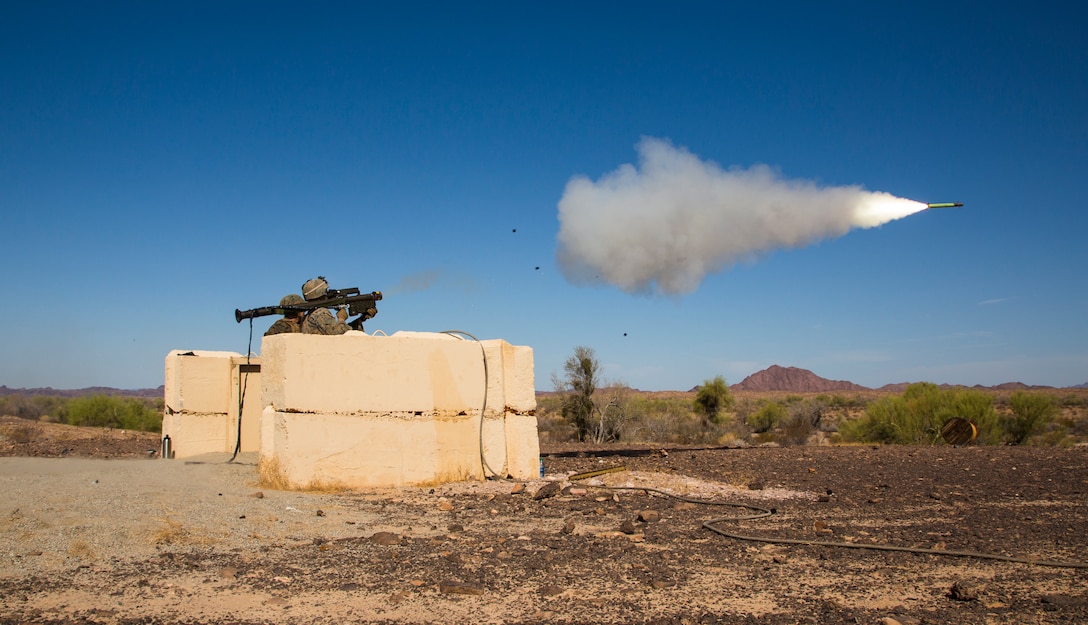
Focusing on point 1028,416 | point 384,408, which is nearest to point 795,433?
point 1028,416

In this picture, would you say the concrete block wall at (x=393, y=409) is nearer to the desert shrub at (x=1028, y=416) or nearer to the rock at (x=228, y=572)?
the rock at (x=228, y=572)

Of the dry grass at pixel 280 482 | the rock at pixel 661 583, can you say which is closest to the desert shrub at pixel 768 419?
the dry grass at pixel 280 482

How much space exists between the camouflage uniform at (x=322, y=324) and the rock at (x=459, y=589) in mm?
6003

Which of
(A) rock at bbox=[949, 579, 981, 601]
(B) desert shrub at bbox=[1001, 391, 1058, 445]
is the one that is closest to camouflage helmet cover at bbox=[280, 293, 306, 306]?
(A) rock at bbox=[949, 579, 981, 601]

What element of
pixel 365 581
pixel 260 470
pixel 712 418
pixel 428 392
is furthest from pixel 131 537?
pixel 712 418

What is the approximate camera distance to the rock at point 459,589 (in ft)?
18.0

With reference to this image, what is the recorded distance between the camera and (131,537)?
253 inches

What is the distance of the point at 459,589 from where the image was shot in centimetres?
551

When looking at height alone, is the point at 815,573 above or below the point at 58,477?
below

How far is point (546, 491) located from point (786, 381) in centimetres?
11756

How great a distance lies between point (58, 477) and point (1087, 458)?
53.9ft

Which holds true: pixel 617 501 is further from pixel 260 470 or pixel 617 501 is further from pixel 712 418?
pixel 712 418

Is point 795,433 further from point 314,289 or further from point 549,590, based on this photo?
point 549,590

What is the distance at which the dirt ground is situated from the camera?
5.10 metres
